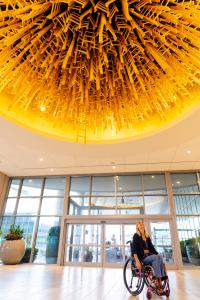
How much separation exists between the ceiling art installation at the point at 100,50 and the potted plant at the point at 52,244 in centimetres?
806

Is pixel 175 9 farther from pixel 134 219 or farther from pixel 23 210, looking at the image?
pixel 23 210

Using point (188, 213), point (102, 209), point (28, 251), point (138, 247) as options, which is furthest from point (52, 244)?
point (138, 247)

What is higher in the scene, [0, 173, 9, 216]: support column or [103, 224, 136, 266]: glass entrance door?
[0, 173, 9, 216]: support column

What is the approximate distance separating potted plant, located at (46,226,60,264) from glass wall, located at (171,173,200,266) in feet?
16.7

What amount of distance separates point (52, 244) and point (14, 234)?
163cm

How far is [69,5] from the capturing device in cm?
122

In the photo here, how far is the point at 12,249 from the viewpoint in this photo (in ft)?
26.0

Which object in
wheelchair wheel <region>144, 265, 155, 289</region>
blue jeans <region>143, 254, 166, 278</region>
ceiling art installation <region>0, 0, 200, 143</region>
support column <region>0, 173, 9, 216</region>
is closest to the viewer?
ceiling art installation <region>0, 0, 200, 143</region>

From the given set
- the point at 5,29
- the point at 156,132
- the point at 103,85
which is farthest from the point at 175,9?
the point at 156,132

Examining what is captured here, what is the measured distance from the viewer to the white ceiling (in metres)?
5.33

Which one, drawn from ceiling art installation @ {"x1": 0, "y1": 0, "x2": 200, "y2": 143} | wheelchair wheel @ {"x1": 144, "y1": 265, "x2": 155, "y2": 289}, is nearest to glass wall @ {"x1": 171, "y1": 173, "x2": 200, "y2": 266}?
wheelchair wheel @ {"x1": 144, "y1": 265, "x2": 155, "y2": 289}

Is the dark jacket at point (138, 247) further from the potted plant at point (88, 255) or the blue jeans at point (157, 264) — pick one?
the potted plant at point (88, 255)

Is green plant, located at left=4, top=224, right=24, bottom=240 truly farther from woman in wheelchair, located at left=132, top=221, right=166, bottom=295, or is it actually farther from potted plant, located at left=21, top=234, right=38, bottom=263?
woman in wheelchair, located at left=132, top=221, right=166, bottom=295

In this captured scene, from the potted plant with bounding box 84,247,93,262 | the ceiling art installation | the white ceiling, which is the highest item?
the white ceiling
